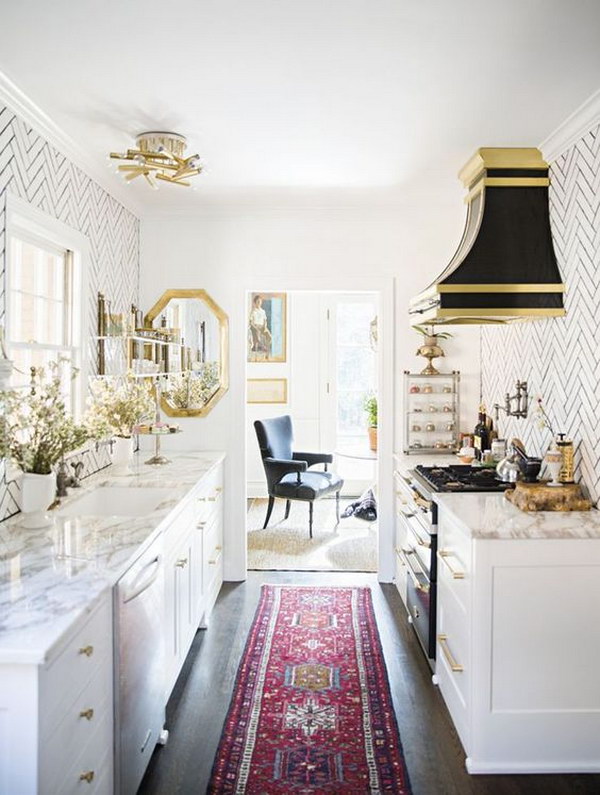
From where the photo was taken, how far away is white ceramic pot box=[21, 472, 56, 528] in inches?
89.9

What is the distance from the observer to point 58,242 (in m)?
3.08

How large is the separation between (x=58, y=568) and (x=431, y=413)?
9.88 feet

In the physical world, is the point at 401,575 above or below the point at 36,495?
below

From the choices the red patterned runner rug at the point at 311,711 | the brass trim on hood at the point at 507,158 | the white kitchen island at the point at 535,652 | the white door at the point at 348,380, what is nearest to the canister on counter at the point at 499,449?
the red patterned runner rug at the point at 311,711

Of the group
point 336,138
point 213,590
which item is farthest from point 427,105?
point 213,590

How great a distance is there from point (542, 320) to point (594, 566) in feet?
4.71

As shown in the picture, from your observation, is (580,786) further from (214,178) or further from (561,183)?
(214,178)

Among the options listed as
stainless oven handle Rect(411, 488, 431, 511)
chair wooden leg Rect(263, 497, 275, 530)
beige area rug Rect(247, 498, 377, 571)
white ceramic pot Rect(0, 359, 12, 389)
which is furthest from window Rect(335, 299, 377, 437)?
white ceramic pot Rect(0, 359, 12, 389)

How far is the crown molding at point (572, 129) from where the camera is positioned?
2.70m

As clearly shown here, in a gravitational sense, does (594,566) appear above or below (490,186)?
below

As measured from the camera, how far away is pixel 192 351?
4504 mm

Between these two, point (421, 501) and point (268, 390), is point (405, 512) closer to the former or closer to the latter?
point (421, 501)

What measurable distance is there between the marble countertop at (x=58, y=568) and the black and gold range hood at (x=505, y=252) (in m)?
1.67

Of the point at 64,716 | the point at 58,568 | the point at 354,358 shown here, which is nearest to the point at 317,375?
the point at 354,358
